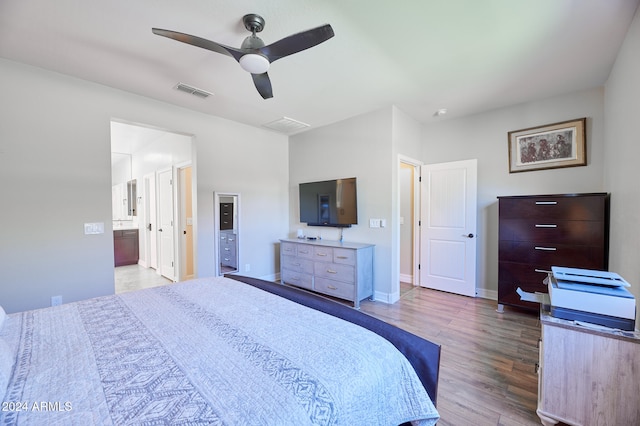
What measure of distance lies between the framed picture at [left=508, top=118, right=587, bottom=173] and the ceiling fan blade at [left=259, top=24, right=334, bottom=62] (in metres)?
3.08

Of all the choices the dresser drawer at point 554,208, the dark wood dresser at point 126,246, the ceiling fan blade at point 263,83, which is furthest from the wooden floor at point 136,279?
the dresser drawer at point 554,208

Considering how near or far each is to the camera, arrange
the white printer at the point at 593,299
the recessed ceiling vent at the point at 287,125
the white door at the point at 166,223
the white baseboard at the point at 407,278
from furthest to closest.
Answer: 1. the white door at the point at 166,223
2. the white baseboard at the point at 407,278
3. the recessed ceiling vent at the point at 287,125
4. the white printer at the point at 593,299

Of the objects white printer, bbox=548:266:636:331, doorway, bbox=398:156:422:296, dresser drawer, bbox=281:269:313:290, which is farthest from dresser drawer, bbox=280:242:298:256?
white printer, bbox=548:266:636:331

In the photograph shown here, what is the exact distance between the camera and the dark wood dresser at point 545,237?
2.53 m

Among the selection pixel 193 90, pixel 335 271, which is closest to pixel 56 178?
pixel 193 90

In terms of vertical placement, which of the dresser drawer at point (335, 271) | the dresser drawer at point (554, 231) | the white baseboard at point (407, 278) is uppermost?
the dresser drawer at point (554, 231)

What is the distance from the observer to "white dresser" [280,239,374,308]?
3273mm

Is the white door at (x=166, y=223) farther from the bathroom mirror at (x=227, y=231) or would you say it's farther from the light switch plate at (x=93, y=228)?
the light switch plate at (x=93, y=228)

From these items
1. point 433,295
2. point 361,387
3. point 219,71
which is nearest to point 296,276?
point 433,295

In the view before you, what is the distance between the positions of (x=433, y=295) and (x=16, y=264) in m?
4.74

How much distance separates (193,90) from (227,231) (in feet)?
6.40

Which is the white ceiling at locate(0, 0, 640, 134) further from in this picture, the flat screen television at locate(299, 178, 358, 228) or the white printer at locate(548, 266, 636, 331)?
the white printer at locate(548, 266, 636, 331)

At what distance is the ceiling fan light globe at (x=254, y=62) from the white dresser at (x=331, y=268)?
7.28 ft

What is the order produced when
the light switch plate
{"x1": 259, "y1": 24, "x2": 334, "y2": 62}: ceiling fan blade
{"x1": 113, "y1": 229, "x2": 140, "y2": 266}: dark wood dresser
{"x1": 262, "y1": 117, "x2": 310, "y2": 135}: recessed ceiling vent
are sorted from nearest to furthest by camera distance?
{"x1": 259, "y1": 24, "x2": 334, "y2": 62}: ceiling fan blade → the light switch plate → {"x1": 262, "y1": 117, "x2": 310, "y2": 135}: recessed ceiling vent → {"x1": 113, "y1": 229, "x2": 140, "y2": 266}: dark wood dresser
